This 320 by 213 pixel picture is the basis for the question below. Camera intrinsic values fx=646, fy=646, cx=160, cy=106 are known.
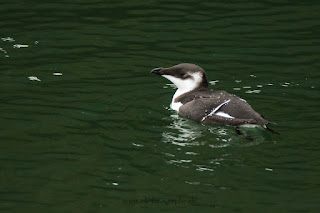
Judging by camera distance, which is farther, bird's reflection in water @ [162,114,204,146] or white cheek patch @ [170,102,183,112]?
white cheek patch @ [170,102,183,112]

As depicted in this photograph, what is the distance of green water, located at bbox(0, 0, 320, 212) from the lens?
6.90 metres

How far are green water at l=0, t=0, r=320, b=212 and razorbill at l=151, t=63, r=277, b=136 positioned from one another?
6.6 inches

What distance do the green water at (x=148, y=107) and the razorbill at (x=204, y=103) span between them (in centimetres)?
17

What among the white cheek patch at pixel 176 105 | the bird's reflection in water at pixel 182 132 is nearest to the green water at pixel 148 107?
the bird's reflection in water at pixel 182 132

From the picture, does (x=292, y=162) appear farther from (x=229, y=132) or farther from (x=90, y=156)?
(x=90, y=156)

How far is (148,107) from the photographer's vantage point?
9.47m

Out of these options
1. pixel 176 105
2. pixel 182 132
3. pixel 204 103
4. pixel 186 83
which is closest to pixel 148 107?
pixel 176 105

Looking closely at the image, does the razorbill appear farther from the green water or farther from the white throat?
the green water

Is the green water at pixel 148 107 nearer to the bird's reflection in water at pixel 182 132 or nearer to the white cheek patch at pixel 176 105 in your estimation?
the bird's reflection in water at pixel 182 132

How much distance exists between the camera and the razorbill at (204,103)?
836 cm

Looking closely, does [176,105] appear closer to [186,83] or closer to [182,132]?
[186,83]

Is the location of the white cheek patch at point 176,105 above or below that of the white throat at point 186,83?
below

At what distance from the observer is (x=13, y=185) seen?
706cm

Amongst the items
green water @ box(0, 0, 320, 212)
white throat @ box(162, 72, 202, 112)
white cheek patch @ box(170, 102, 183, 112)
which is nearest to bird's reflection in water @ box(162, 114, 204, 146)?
green water @ box(0, 0, 320, 212)
